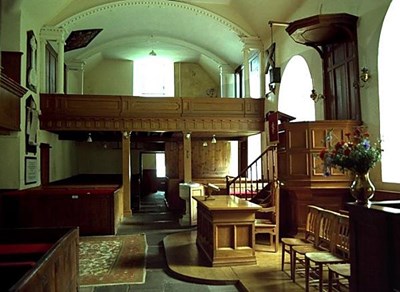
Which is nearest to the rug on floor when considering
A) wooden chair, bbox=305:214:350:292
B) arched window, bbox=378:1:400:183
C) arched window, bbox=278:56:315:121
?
wooden chair, bbox=305:214:350:292

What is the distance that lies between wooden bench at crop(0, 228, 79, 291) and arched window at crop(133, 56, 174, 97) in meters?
10.9

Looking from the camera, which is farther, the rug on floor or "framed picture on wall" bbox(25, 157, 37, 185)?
"framed picture on wall" bbox(25, 157, 37, 185)

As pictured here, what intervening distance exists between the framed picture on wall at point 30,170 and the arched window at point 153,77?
6087 mm

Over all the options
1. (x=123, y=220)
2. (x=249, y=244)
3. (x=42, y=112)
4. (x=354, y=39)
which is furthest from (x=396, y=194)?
(x=42, y=112)

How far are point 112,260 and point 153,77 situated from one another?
33.3 feet

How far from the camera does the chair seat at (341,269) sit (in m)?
3.18

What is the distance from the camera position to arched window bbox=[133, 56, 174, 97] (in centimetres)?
1423

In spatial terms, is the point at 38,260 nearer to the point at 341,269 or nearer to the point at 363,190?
the point at 363,190

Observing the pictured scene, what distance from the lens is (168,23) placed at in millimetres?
11133

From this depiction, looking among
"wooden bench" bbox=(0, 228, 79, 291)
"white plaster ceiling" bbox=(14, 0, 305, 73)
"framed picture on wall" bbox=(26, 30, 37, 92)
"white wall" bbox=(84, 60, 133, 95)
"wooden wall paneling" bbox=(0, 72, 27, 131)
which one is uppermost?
"white plaster ceiling" bbox=(14, 0, 305, 73)

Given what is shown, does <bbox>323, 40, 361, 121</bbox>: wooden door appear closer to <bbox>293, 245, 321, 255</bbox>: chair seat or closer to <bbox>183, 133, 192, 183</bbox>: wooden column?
<bbox>293, 245, 321, 255</bbox>: chair seat

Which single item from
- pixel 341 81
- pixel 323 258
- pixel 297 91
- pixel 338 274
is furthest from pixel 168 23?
pixel 338 274

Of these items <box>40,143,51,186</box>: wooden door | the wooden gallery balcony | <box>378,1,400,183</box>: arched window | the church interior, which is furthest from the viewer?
<box>40,143,51,186</box>: wooden door

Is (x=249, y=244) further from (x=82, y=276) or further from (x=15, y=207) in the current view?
(x=15, y=207)
